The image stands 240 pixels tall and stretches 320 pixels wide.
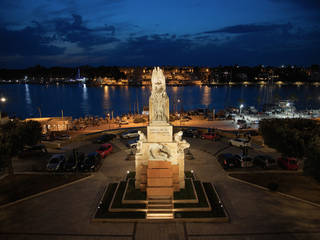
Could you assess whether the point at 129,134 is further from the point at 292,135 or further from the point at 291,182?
the point at 291,182

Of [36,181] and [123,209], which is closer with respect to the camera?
[123,209]

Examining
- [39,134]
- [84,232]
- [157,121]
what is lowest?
[84,232]

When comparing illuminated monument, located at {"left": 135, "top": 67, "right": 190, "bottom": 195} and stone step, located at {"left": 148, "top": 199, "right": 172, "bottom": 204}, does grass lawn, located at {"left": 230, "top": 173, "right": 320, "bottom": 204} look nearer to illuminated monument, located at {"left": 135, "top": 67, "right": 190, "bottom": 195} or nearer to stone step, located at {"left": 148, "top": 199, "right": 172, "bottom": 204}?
illuminated monument, located at {"left": 135, "top": 67, "right": 190, "bottom": 195}

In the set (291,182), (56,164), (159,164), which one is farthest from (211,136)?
(56,164)

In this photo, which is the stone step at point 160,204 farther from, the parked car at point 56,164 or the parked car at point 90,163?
the parked car at point 56,164

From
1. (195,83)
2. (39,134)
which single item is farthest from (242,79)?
(39,134)

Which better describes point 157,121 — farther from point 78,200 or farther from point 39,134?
point 39,134

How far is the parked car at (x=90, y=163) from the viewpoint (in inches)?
622

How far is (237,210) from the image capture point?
11.0 meters

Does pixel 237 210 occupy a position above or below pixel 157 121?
below

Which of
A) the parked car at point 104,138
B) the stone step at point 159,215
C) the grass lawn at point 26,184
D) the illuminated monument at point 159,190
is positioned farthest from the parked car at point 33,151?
the stone step at point 159,215

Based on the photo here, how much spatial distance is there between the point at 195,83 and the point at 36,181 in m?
188

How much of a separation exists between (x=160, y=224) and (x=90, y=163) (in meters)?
7.94

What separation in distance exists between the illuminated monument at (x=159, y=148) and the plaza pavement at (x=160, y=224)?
7.98 feet
